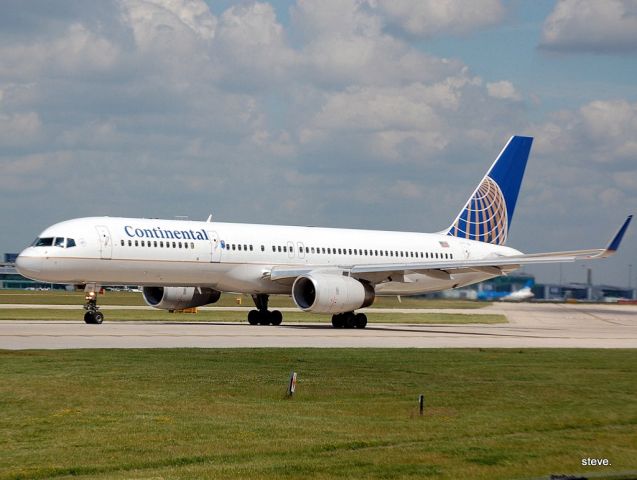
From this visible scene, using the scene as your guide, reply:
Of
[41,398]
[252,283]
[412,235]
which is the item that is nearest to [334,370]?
[41,398]

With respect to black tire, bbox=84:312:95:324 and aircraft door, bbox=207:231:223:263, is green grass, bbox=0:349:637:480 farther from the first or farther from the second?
aircraft door, bbox=207:231:223:263

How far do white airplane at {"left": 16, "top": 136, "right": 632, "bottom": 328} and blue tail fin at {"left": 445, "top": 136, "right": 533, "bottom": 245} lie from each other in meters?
1.90

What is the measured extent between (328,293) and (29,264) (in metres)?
11.7

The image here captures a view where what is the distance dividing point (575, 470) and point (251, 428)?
511 cm

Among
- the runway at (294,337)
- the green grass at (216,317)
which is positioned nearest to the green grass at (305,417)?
the runway at (294,337)

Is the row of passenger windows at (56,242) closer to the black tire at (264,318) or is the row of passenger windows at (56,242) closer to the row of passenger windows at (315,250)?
the row of passenger windows at (315,250)

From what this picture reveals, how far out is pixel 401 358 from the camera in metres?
28.3

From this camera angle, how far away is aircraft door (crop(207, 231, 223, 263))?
44.9 m

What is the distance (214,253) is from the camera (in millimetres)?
44969

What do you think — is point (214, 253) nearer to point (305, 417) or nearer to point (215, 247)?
point (215, 247)

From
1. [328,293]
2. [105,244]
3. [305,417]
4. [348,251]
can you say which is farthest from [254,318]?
[305,417]

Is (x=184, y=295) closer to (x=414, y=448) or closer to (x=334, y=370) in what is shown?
(x=334, y=370)

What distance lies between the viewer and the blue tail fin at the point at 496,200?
57281 mm

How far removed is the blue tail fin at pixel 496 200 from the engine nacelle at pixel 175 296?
15.1 meters
